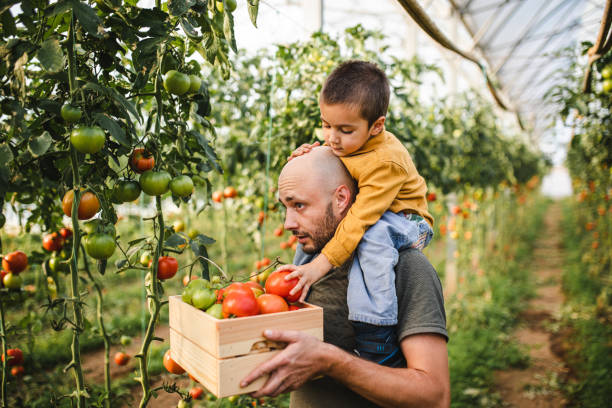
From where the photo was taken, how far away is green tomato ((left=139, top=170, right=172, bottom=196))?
1.23 metres

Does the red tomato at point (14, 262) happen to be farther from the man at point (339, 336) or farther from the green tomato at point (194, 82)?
the man at point (339, 336)

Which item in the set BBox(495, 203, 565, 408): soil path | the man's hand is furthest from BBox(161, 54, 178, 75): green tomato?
BBox(495, 203, 565, 408): soil path

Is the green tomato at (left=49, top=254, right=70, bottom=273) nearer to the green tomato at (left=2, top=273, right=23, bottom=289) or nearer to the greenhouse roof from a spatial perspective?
the green tomato at (left=2, top=273, right=23, bottom=289)

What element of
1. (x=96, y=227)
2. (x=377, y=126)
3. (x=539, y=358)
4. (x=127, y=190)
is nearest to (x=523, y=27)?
(x=539, y=358)

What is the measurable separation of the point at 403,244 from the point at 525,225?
1233 centimetres

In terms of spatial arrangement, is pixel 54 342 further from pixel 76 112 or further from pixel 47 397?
pixel 76 112

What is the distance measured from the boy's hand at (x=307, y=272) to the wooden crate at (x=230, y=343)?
0.08 meters

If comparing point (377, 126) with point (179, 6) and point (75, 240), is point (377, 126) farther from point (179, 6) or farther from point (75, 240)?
point (75, 240)

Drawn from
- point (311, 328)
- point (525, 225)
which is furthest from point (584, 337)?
point (525, 225)

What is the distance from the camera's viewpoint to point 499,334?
183 inches

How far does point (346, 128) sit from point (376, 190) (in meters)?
0.23

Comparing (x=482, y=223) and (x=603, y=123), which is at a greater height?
(x=603, y=123)

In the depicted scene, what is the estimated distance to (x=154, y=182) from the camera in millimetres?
1230

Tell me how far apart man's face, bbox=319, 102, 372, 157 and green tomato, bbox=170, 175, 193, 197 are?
45cm
